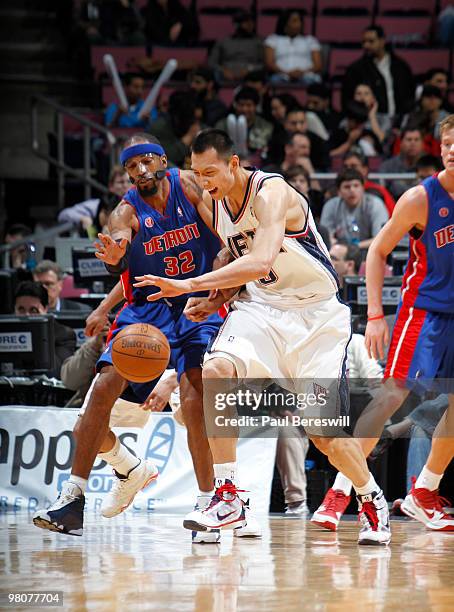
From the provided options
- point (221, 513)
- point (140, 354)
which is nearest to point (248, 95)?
point (140, 354)

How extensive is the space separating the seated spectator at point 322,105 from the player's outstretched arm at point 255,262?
25.2 feet

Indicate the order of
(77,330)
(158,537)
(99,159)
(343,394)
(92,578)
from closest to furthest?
(92,578) → (343,394) → (158,537) → (77,330) → (99,159)

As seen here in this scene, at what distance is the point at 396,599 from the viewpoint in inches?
147

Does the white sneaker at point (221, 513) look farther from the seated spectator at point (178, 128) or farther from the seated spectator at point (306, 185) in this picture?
the seated spectator at point (178, 128)

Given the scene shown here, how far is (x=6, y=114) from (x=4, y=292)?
21.0 feet

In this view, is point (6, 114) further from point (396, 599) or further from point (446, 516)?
point (396, 599)

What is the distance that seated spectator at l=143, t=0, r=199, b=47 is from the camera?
560 inches

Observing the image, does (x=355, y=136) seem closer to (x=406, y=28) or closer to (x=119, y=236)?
(x=406, y=28)

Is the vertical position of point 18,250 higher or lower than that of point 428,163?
lower

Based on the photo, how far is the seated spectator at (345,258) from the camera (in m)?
8.20

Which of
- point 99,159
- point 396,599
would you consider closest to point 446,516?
point 396,599

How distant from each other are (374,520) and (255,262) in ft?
4.54

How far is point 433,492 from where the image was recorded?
5.75 meters

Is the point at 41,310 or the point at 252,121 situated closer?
the point at 41,310
